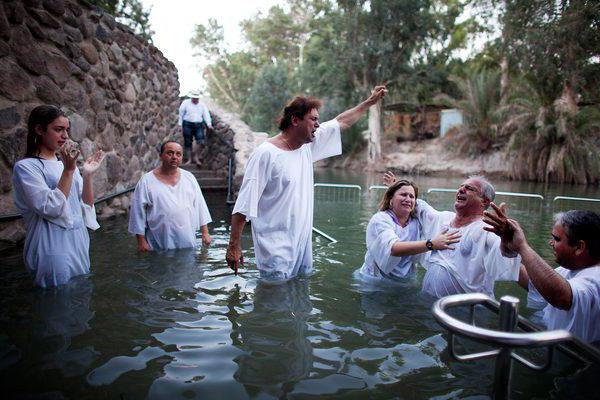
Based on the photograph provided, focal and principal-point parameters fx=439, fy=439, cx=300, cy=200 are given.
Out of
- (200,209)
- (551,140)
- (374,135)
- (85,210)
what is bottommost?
(200,209)

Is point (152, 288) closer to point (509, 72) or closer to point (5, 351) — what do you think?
point (5, 351)

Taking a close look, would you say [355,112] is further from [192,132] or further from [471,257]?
[192,132]

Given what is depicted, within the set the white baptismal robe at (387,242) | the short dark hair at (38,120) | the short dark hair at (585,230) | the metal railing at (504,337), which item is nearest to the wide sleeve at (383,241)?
the white baptismal robe at (387,242)

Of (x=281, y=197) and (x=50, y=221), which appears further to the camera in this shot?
(x=281, y=197)

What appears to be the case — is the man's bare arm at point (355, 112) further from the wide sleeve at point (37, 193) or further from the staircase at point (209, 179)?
the staircase at point (209, 179)

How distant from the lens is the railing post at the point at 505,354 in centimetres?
151

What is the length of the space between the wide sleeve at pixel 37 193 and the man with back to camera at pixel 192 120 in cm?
801

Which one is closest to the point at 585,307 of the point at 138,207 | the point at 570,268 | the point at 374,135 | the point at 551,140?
the point at 570,268

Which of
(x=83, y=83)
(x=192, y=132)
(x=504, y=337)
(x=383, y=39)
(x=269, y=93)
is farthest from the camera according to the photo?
(x=269, y=93)

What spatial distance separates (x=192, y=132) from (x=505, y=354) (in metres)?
10.4

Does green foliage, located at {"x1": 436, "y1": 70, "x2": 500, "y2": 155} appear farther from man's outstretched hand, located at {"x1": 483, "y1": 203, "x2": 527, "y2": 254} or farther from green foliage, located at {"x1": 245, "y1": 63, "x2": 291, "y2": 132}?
man's outstretched hand, located at {"x1": 483, "y1": 203, "x2": 527, "y2": 254}

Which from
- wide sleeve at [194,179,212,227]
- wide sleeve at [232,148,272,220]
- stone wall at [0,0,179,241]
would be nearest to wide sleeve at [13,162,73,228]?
wide sleeve at [232,148,272,220]

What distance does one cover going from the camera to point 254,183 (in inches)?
128

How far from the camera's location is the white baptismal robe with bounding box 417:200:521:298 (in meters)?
3.04
